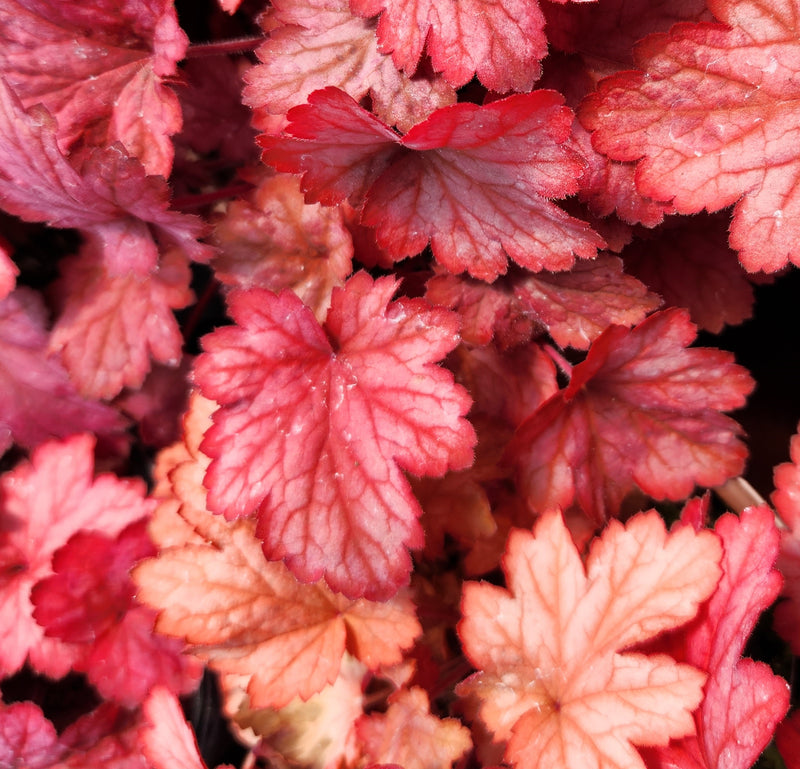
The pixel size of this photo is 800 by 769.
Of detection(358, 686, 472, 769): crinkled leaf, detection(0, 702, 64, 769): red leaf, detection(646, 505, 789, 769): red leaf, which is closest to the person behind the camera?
detection(646, 505, 789, 769): red leaf

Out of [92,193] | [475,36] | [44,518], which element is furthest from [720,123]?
[44,518]

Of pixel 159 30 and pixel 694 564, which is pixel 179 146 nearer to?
pixel 159 30

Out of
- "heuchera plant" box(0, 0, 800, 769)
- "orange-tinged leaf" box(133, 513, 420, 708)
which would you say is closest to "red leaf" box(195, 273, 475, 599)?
"heuchera plant" box(0, 0, 800, 769)

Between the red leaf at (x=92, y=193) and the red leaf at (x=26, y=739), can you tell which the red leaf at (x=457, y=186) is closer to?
the red leaf at (x=92, y=193)

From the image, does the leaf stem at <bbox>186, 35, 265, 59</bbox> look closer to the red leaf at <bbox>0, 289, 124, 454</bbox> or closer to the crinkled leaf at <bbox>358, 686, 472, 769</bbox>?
the red leaf at <bbox>0, 289, 124, 454</bbox>

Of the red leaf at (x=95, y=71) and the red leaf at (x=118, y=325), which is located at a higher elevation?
the red leaf at (x=95, y=71)

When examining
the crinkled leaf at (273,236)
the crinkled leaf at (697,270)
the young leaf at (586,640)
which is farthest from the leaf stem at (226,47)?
the young leaf at (586,640)
